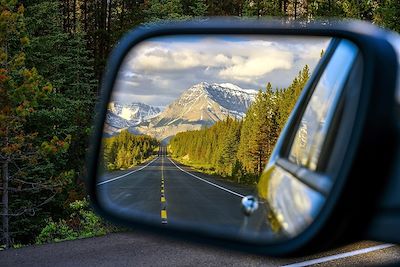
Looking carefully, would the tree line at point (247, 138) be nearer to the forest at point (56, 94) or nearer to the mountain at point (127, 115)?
the forest at point (56, 94)

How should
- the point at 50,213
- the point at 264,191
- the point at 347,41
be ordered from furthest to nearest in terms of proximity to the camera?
the point at 50,213, the point at 264,191, the point at 347,41

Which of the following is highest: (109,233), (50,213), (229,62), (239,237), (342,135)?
(229,62)

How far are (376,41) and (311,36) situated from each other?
0.31 m

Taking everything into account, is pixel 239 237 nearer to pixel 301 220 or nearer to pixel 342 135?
pixel 301 220

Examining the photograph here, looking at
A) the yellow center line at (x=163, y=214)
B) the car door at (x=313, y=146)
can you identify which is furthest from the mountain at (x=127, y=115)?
the car door at (x=313, y=146)

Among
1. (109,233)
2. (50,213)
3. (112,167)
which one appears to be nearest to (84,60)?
(50,213)

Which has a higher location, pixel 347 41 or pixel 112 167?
pixel 347 41

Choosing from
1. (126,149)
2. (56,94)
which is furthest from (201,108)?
(56,94)

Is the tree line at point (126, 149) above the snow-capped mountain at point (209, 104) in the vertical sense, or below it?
Answer: below

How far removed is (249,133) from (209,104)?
0.13m

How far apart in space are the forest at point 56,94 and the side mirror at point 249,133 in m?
0.05

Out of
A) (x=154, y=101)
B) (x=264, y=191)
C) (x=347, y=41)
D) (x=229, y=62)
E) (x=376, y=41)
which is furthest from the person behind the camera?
(x=154, y=101)

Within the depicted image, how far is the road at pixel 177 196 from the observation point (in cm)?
126

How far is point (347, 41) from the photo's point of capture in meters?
1.17
